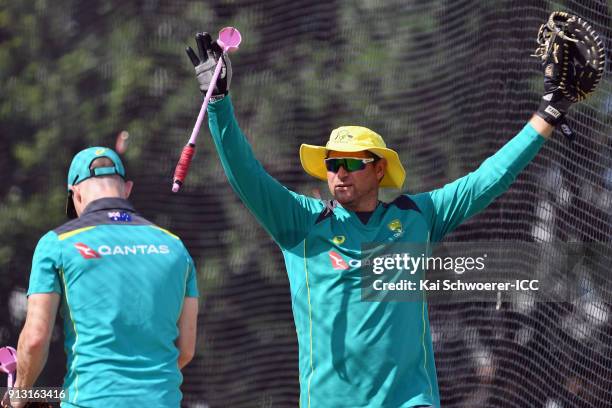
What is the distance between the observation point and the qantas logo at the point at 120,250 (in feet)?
12.9

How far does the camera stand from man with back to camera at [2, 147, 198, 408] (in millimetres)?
3891

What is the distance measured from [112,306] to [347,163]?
3.47ft

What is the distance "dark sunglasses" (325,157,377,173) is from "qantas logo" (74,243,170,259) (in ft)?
2.53

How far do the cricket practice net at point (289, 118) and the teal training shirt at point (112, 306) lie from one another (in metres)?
3.07

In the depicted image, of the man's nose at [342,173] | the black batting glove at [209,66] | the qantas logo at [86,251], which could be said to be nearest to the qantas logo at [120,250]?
the qantas logo at [86,251]

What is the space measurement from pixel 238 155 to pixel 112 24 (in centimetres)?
352

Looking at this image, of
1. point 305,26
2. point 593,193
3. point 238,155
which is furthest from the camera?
point 305,26

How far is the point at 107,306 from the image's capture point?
3.93 metres

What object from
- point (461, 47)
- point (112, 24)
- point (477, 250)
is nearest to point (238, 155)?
point (477, 250)

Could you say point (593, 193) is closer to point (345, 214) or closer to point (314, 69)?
point (314, 69)

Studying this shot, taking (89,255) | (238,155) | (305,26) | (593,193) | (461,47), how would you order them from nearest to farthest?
(89,255)
(238,155)
(593,193)
(461,47)
(305,26)

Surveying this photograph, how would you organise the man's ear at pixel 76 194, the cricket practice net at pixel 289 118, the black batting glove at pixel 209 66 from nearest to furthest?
the man's ear at pixel 76 194 < the black batting glove at pixel 209 66 < the cricket practice net at pixel 289 118

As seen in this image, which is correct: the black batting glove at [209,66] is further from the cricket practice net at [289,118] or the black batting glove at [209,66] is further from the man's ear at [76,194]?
the cricket practice net at [289,118]

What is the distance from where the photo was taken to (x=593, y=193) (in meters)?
6.61
